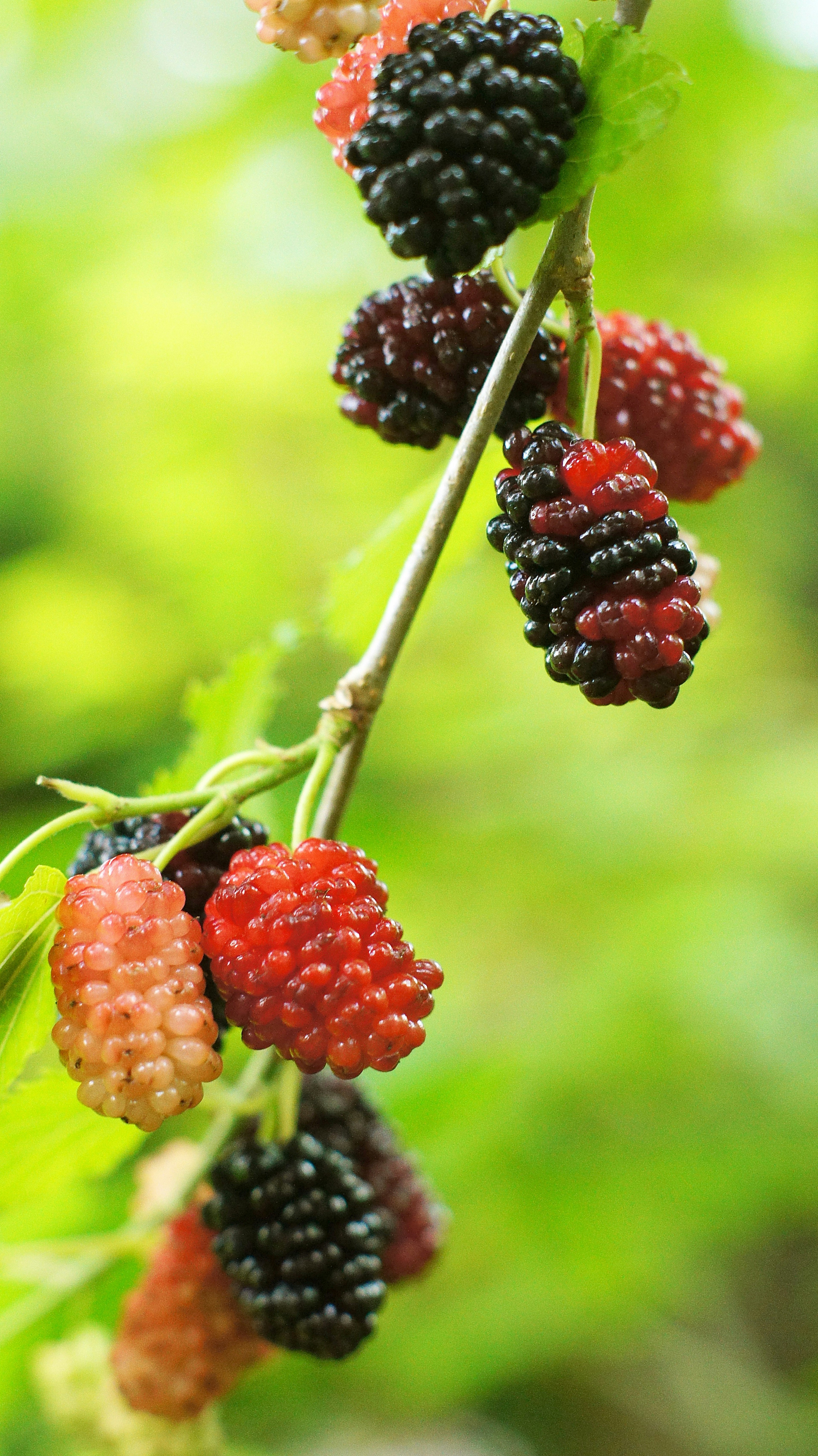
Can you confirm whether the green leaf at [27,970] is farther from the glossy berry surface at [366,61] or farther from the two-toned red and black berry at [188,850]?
the glossy berry surface at [366,61]

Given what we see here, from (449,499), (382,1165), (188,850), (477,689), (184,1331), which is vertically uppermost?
(477,689)

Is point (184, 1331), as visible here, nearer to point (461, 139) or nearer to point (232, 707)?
point (232, 707)

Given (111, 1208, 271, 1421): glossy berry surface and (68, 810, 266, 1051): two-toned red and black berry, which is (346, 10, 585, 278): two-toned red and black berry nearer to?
(68, 810, 266, 1051): two-toned red and black berry

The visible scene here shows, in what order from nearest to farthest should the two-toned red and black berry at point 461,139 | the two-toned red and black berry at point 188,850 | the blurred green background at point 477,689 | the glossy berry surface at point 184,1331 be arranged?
1. the two-toned red and black berry at point 461,139
2. the two-toned red and black berry at point 188,850
3. the glossy berry surface at point 184,1331
4. the blurred green background at point 477,689

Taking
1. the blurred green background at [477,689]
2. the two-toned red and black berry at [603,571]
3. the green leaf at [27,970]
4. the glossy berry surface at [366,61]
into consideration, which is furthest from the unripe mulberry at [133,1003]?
the blurred green background at [477,689]

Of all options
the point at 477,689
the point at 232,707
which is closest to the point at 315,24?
the point at 232,707
